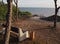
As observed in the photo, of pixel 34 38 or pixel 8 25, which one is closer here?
pixel 8 25

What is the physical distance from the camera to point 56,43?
65.9ft

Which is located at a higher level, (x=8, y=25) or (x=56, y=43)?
(x=8, y=25)

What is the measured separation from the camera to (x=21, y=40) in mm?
20469

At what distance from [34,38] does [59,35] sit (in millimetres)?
2715

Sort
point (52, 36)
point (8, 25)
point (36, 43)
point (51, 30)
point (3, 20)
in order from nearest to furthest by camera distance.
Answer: point (8, 25) → point (36, 43) → point (52, 36) → point (51, 30) → point (3, 20)

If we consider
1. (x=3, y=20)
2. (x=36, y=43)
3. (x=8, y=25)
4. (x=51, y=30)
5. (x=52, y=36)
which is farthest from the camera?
(x=3, y=20)

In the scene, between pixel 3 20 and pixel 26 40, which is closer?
pixel 26 40

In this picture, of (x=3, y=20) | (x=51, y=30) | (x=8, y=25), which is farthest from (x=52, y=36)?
(x=3, y=20)

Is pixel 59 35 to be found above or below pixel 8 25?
below

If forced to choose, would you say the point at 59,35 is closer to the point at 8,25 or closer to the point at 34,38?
the point at 34,38

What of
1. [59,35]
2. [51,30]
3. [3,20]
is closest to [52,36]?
[59,35]

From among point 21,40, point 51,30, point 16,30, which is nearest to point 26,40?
point 21,40

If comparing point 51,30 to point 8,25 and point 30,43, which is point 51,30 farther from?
point 8,25

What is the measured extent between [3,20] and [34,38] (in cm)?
1339
